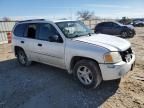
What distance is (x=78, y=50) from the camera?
13.9ft

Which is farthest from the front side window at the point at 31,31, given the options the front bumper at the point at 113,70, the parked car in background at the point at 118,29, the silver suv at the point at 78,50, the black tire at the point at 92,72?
the parked car in background at the point at 118,29

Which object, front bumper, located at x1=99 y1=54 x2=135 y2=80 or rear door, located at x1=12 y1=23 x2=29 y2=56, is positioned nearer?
front bumper, located at x1=99 y1=54 x2=135 y2=80

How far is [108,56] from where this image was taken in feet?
12.4

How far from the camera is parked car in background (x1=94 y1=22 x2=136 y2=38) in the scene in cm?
1479

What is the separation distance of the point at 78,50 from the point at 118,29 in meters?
11.8

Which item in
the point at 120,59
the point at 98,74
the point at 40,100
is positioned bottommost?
the point at 40,100

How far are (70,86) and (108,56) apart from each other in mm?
1489

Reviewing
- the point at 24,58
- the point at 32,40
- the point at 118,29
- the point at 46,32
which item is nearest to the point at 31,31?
the point at 32,40

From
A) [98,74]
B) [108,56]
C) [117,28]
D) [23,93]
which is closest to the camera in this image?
[108,56]

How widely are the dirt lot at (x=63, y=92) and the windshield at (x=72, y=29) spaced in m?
1.39

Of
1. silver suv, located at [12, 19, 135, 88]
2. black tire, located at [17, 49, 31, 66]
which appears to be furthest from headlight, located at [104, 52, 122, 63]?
black tire, located at [17, 49, 31, 66]

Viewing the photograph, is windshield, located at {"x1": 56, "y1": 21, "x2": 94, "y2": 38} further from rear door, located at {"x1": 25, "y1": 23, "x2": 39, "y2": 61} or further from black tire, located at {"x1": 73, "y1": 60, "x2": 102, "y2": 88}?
rear door, located at {"x1": 25, "y1": 23, "x2": 39, "y2": 61}

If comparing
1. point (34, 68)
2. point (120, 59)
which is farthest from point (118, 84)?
point (34, 68)

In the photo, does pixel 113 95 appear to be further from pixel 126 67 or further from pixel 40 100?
pixel 40 100
